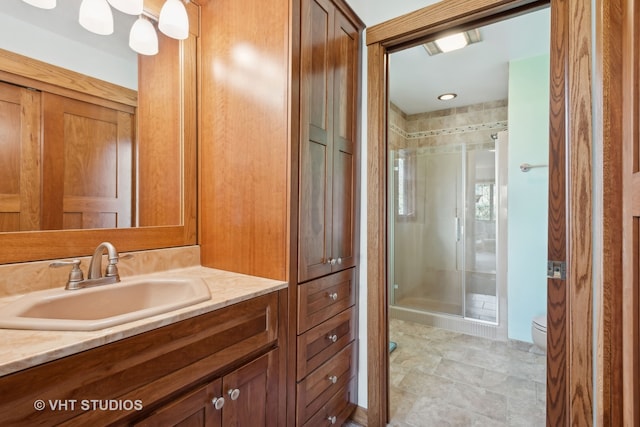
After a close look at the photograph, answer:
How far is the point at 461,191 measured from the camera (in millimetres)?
3143

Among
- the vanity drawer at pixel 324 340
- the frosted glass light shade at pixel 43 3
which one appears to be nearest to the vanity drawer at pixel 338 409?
the vanity drawer at pixel 324 340

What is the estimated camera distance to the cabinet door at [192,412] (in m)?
0.76

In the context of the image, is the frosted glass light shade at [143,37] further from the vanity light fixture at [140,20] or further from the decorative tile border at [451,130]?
the decorative tile border at [451,130]

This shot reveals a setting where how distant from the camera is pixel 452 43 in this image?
204 cm

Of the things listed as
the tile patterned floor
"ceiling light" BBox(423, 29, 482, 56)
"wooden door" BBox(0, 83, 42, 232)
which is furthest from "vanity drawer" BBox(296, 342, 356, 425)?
"ceiling light" BBox(423, 29, 482, 56)

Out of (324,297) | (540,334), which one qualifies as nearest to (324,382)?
(324,297)

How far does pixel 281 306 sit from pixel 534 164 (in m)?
2.32

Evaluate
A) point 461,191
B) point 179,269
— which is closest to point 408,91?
point 461,191

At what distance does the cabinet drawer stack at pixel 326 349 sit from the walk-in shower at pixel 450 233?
1.58 m

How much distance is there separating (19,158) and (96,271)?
0.46 meters

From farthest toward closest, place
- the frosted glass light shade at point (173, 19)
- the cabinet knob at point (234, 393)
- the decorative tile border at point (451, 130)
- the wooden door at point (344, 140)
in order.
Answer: the decorative tile border at point (451, 130) < the wooden door at point (344, 140) < the frosted glass light shade at point (173, 19) < the cabinet knob at point (234, 393)

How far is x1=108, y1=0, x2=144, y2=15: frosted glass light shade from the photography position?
1181mm

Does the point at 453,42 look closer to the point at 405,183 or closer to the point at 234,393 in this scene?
the point at 405,183

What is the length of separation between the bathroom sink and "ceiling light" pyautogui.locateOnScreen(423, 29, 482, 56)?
2.10 m
